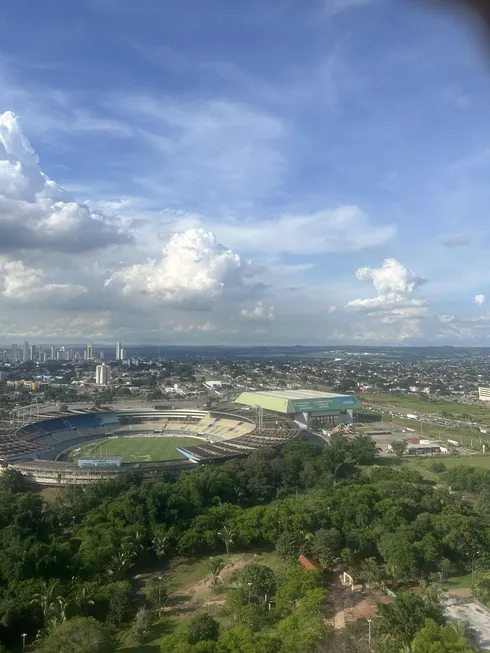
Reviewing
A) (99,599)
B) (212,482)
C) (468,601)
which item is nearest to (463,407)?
(212,482)

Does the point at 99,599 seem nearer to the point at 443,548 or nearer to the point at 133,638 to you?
the point at 133,638

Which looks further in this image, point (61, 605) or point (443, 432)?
point (443, 432)

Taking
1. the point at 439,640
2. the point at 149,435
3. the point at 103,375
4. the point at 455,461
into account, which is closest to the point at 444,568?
the point at 439,640

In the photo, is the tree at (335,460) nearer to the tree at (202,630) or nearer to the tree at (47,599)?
the tree at (202,630)

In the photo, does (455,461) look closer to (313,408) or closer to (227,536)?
(313,408)

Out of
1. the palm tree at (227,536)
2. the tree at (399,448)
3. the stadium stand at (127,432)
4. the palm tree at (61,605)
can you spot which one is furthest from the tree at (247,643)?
the tree at (399,448)

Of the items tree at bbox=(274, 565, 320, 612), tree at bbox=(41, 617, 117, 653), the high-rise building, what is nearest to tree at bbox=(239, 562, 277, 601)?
tree at bbox=(274, 565, 320, 612)

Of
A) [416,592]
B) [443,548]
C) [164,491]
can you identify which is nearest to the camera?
[416,592]
